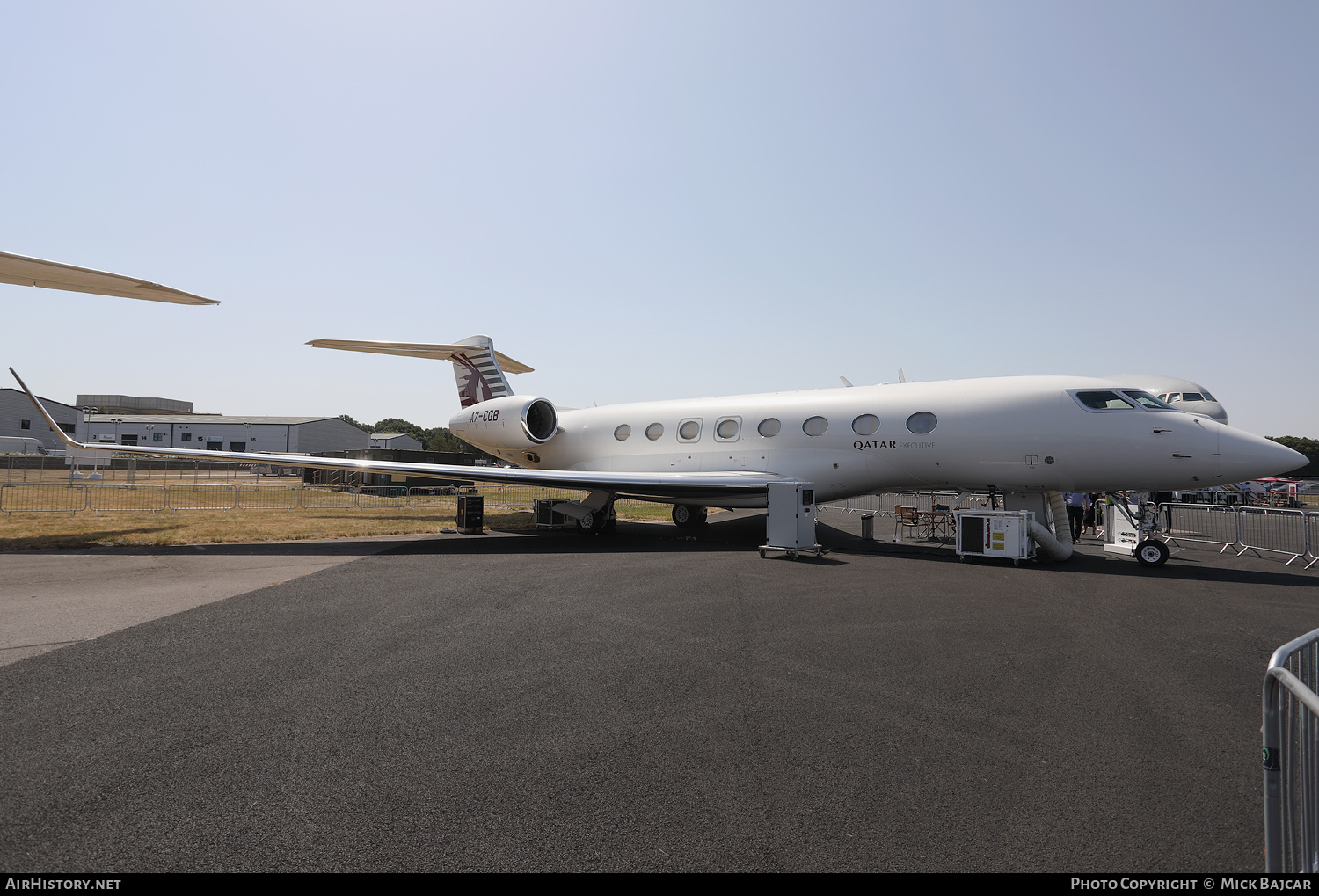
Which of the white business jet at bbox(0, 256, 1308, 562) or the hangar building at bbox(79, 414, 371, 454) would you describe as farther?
the hangar building at bbox(79, 414, 371, 454)

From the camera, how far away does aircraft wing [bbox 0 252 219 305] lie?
11953 mm

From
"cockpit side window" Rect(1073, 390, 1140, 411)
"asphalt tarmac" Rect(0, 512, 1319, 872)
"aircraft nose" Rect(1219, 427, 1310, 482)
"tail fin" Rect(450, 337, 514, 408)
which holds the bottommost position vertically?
"asphalt tarmac" Rect(0, 512, 1319, 872)

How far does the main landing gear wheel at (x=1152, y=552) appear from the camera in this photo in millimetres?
10477

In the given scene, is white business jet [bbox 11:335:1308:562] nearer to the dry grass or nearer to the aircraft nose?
the aircraft nose

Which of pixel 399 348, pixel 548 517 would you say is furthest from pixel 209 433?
pixel 548 517

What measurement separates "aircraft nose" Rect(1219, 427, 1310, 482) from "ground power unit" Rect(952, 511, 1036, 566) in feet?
9.16

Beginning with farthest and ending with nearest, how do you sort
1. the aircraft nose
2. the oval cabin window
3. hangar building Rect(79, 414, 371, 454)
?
hangar building Rect(79, 414, 371, 454) → the oval cabin window → the aircraft nose

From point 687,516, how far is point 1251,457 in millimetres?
11378

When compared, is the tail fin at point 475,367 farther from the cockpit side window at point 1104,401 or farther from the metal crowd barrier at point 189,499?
the cockpit side window at point 1104,401

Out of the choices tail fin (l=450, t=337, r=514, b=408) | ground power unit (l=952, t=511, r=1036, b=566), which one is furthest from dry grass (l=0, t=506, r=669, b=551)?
ground power unit (l=952, t=511, r=1036, b=566)

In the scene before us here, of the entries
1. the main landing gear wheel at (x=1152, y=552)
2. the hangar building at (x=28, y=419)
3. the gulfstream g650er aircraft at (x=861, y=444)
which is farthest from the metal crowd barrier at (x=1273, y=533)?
the hangar building at (x=28, y=419)

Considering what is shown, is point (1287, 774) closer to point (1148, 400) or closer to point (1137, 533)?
point (1148, 400)

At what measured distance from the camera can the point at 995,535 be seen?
10977 mm
